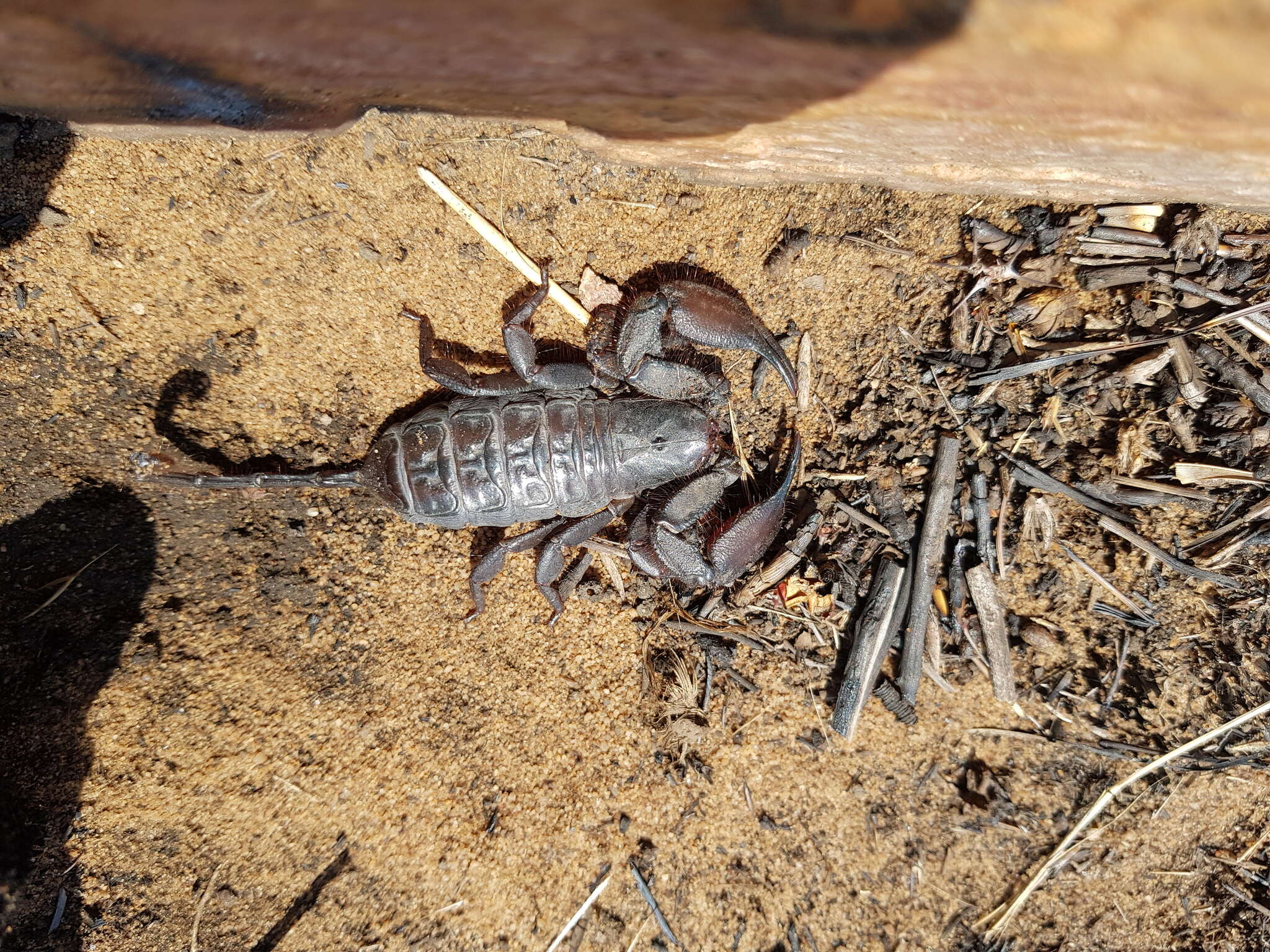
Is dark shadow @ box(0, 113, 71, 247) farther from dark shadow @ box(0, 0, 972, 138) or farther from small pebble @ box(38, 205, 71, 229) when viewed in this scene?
dark shadow @ box(0, 0, 972, 138)

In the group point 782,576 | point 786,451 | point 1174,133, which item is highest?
point 1174,133

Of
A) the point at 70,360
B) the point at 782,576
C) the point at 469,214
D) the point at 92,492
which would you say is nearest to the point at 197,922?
the point at 92,492

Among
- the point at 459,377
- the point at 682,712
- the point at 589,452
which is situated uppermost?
the point at 459,377

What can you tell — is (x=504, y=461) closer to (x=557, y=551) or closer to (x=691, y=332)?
(x=557, y=551)

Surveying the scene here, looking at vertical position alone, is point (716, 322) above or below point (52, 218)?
below

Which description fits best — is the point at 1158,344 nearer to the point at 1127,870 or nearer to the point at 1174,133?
the point at 1174,133

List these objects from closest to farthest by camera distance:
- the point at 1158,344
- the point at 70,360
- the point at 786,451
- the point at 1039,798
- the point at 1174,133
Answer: the point at 1174,133
the point at 1158,344
the point at 70,360
the point at 1039,798
the point at 786,451

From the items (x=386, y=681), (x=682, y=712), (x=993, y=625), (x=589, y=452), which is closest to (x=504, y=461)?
(x=589, y=452)
